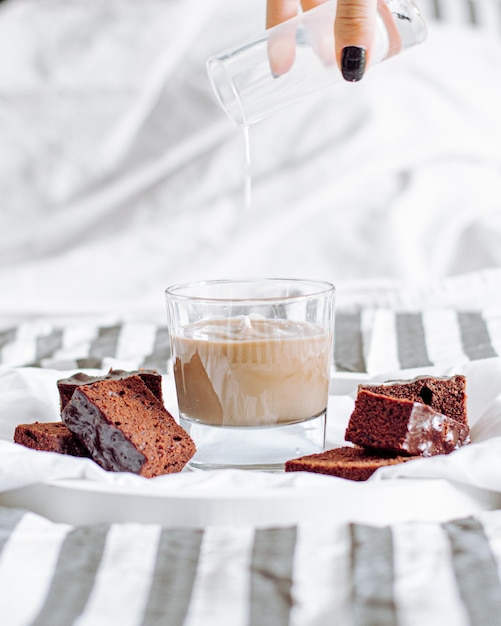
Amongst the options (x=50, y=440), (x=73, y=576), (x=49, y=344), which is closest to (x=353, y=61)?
(x=50, y=440)

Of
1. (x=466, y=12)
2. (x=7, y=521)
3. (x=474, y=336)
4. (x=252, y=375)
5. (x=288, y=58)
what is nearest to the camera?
(x=7, y=521)

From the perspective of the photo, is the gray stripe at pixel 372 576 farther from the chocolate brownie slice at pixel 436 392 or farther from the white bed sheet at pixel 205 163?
the white bed sheet at pixel 205 163

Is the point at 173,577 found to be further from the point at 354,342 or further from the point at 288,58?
the point at 354,342

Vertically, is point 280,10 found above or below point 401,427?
above

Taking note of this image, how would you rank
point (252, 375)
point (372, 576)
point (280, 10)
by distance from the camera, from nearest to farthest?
point (372, 576), point (252, 375), point (280, 10)

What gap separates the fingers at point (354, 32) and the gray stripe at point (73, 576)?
2.30 ft

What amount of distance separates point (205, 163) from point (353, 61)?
1.91 meters

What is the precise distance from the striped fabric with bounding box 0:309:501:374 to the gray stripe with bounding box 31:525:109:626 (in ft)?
2.50

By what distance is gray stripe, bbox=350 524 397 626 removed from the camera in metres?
0.78

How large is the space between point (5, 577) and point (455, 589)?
1.41ft

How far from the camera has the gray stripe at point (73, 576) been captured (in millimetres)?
799

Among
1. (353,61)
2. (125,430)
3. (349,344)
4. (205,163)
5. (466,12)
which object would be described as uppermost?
(466,12)

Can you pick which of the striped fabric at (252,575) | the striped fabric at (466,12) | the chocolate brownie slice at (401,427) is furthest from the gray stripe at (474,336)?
the striped fabric at (466,12)

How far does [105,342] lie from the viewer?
2057 millimetres
